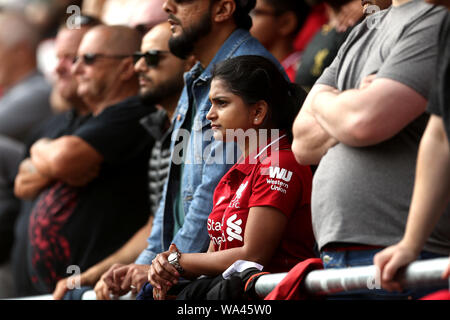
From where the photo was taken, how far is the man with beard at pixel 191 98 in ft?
11.9

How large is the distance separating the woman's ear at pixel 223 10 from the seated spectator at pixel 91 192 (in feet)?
3.97

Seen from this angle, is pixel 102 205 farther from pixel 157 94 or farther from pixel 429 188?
pixel 429 188

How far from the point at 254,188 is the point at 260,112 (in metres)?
0.35

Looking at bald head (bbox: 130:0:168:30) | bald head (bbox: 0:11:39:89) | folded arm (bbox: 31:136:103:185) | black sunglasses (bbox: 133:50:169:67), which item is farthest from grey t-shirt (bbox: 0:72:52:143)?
black sunglasses (bbox: 133:50:169:67)

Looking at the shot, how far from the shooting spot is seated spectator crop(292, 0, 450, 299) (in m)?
2.31

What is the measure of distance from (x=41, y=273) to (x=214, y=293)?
8.00 ft

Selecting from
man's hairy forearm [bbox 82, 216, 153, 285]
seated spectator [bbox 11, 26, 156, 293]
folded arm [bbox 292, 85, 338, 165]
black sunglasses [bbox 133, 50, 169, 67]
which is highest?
black sunglasses [bbox 133, 50, 169, 67]

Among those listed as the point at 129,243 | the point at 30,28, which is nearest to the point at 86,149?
the point at 129,243

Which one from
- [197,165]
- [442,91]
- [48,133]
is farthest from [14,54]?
[442,91]

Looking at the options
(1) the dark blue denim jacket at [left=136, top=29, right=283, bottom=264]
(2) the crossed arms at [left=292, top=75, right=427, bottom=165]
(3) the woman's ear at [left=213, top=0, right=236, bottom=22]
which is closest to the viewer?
(2) the crossed arms at [left=292, top=75, right=427, bottom=165]

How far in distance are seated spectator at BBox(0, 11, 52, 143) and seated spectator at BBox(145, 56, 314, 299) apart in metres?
4.04

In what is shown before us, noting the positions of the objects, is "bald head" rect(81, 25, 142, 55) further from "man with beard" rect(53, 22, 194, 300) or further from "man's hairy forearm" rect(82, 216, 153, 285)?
"man's hairy forearm" rect(82, 216, 153, 285)

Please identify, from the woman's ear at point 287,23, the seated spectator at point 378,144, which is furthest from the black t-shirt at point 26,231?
the seated spectator at point 378,144
